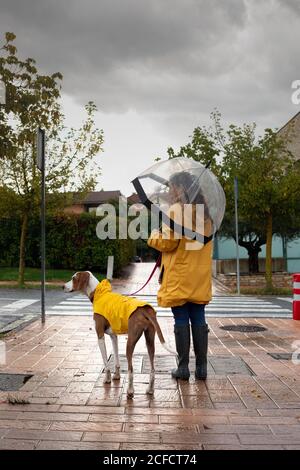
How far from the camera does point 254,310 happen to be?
1327 centimetres

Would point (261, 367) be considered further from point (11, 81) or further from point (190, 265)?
point (11, 81)

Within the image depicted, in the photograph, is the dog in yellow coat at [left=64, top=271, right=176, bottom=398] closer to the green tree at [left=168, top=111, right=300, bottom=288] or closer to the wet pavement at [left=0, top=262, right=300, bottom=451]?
the wet pavement at [left=0, top=262, right=300, bottom=451]

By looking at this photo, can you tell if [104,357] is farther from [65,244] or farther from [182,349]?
[65,244]

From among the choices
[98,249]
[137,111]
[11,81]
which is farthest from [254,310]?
[98,249]

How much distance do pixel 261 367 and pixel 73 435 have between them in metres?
3.17

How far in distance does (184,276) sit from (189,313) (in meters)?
0.46

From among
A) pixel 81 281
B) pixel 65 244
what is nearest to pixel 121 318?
pixel 81 281

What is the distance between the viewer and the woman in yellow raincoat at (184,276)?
5637 millimetres

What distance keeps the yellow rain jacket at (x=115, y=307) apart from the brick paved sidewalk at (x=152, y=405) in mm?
637

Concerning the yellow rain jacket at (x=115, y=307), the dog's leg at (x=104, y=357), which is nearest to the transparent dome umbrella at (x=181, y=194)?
the yellow rain jacket at (x=115, y=307)

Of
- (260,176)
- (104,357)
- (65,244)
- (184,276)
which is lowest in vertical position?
(104,357)

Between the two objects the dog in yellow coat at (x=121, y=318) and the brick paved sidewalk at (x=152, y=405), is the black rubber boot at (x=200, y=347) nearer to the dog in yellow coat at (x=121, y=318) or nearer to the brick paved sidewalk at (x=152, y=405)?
the brick paved sidewalk at (x=152, y=405)

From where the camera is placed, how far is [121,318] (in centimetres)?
527

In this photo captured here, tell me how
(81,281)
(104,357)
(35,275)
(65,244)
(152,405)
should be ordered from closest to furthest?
(152,405) → (104,357) → (81,281) → (35,275) → (65,244)
